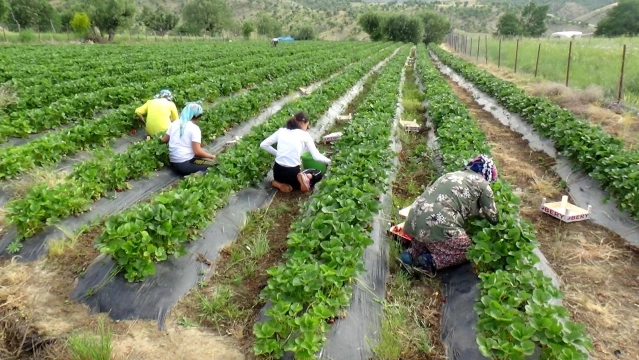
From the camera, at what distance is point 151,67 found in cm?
1862

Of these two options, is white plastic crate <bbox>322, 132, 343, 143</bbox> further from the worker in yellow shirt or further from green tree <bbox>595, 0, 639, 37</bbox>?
green tree <bbox>595, 0, 639, 37</bbox>

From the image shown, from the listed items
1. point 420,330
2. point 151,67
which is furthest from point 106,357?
point 151,67

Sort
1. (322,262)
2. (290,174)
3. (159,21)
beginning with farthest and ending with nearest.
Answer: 1. (159,21)
2. (290,174)
3. (322,262)

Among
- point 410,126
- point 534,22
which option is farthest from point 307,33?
point 410,126

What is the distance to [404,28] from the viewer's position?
63.1 m

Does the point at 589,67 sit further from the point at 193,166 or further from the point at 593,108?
the point at 193,166

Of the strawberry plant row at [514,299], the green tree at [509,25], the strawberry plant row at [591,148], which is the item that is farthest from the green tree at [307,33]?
the strawberry plant row at [514,299]

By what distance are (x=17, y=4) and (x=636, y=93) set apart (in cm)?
5749

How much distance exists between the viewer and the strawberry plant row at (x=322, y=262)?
3.33m

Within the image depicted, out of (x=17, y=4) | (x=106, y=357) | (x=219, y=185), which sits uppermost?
(x=17, y=4)

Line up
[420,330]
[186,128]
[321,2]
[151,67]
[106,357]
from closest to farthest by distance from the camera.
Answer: [106,357]
[420,330]
[186,128]
[151,67]
[321,2]

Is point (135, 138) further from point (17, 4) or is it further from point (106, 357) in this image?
point (17, 4)

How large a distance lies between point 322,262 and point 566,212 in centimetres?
408

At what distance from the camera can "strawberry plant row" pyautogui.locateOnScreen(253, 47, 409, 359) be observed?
333 cm
